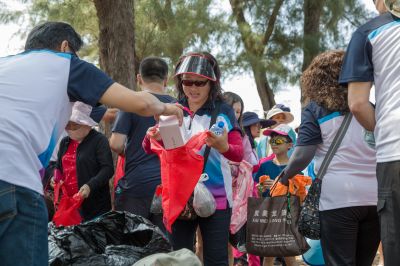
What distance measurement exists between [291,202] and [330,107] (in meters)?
0.95

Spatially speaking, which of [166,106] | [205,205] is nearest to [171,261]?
[205,205]

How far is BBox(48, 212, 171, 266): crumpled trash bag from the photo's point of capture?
3740 mm

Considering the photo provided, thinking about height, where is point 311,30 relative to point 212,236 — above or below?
above

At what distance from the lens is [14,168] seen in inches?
97.2

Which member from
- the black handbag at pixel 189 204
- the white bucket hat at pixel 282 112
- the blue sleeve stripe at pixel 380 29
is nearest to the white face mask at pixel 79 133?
the black handbag at pixel 189 204

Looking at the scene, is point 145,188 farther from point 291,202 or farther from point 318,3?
point 318,3

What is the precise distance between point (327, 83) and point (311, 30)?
1045 cm

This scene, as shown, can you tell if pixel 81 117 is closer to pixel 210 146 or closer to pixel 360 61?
pixel 210 146

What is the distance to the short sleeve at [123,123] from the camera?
15.4 ft

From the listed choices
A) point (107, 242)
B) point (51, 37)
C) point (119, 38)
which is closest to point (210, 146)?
point (107, 242)

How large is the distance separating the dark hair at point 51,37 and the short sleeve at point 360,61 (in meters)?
1.25

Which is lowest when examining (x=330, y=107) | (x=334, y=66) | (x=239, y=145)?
(x=239, y=145)

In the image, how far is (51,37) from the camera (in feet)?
9.42

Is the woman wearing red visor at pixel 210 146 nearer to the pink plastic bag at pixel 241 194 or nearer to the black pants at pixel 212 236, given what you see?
the black pants at pixel 212 236
